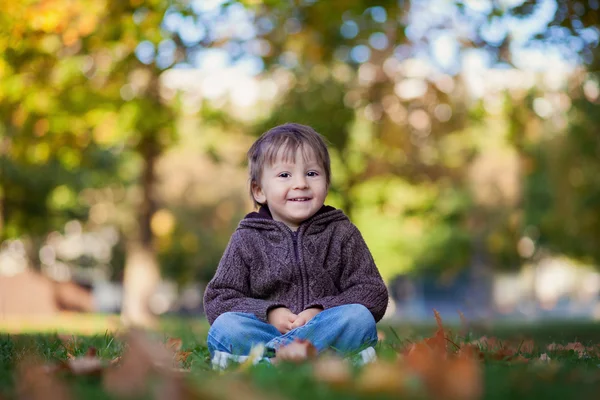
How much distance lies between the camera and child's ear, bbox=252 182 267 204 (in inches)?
157

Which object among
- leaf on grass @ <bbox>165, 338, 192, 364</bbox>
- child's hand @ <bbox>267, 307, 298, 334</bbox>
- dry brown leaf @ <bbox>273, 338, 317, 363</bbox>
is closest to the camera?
dry brown leaf @ <bbox>273, 338, 317, 363</bbox>

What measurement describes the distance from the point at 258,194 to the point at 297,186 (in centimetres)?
35

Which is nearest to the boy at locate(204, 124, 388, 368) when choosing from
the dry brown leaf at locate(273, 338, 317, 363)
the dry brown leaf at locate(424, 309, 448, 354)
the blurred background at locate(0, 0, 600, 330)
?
the dry brown leaf at locate(424, 309, 448, 354)

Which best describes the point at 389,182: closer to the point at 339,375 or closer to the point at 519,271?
the point at 339,375

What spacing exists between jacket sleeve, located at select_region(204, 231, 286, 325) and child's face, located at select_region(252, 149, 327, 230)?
0.99 feet

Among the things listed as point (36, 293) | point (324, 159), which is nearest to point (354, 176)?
point (36, 293)

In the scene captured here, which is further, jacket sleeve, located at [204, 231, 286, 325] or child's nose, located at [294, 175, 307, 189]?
child's nose, located at [294, 175, 307, 189]

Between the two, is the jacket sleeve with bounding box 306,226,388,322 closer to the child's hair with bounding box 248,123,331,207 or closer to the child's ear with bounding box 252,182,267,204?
the child's hair with bounding box 248,123,331,207

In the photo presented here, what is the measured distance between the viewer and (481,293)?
103ft

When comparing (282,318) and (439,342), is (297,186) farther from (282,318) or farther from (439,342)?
(439,342)

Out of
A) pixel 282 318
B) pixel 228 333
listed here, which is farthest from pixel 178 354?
pixel 282 318

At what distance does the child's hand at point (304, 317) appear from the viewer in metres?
3.44

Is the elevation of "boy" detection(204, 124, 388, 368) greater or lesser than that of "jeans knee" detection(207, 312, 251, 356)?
greater

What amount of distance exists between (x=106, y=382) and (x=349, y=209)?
38.2 feet
